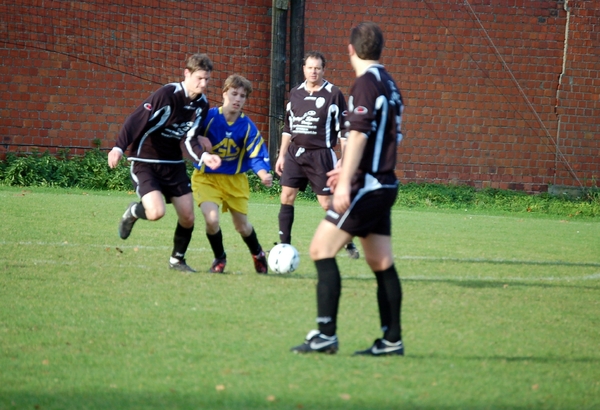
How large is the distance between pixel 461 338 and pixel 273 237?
16.4 ft

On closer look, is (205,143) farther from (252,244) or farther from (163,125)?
(252,244)

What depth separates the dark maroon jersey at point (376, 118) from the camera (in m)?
4.34

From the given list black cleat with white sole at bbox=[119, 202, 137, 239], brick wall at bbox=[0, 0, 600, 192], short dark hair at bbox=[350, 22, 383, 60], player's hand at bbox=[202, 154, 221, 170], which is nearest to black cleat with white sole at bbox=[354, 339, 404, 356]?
short dark hair at bbox=[350, 22, 383, 60]

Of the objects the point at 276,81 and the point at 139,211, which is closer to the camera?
the point at 139,211

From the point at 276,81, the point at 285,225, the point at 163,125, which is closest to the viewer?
the point at 163,125

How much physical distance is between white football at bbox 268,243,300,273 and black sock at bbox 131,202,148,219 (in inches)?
48.3

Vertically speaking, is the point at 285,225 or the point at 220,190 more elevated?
the point at 220,190

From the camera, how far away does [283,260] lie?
713cm

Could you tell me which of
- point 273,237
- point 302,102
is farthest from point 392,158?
point 273,237

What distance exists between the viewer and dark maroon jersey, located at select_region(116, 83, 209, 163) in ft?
23.5

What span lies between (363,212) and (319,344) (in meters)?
0.79

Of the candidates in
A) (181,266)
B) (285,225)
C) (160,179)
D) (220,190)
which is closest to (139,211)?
(160,179)

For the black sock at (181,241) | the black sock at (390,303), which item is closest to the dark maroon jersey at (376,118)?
the black sock at (390,303)

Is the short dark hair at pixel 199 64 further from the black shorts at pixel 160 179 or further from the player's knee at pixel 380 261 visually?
the player's knee at pixel 380 261
